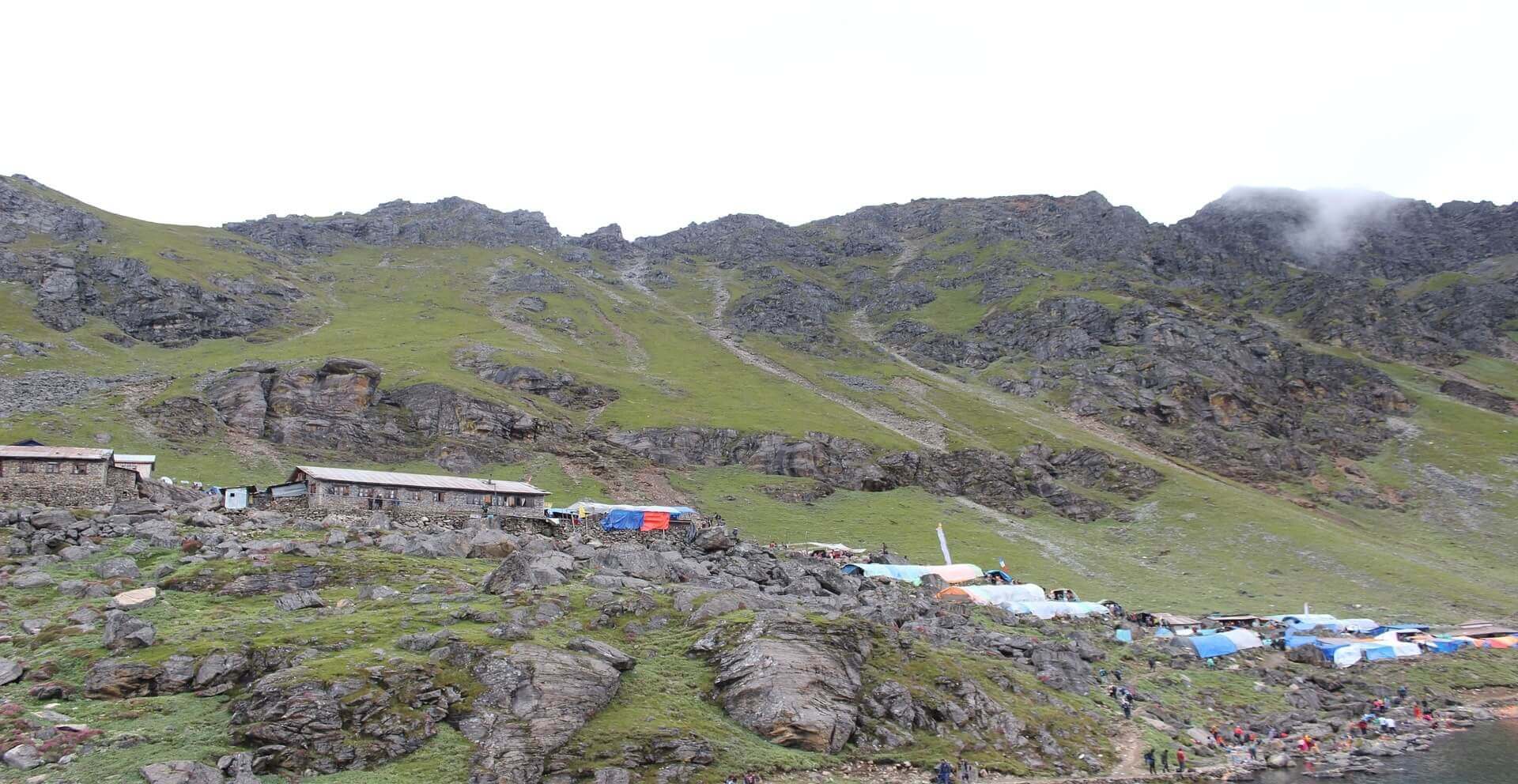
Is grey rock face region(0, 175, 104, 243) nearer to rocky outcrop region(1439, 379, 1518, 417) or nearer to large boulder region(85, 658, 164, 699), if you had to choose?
large boulder region(85, 658, 164, 699)

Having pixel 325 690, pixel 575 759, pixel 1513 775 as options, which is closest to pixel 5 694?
pixel 325 690

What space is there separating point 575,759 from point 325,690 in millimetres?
8815

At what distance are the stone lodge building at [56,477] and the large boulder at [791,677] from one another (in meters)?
40.8

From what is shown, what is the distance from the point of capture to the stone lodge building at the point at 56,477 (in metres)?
47.8

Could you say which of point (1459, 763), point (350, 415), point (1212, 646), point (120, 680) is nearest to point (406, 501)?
point (120, 680)

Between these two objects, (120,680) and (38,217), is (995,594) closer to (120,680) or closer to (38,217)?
(120,680)

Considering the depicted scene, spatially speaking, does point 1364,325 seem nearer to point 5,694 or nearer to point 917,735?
point 917,735

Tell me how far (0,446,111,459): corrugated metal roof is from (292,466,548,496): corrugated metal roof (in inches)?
481

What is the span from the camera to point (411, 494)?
62.2 m

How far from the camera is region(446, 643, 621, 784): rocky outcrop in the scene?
26875mm

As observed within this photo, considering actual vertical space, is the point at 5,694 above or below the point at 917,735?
above

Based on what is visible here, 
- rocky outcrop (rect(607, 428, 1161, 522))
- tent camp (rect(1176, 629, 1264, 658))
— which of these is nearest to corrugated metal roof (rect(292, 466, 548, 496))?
rocky outcrop (rect(607, 428, 1161, 522))

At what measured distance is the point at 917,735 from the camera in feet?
113

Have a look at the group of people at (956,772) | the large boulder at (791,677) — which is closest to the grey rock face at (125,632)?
the large boulder at (791,677)
